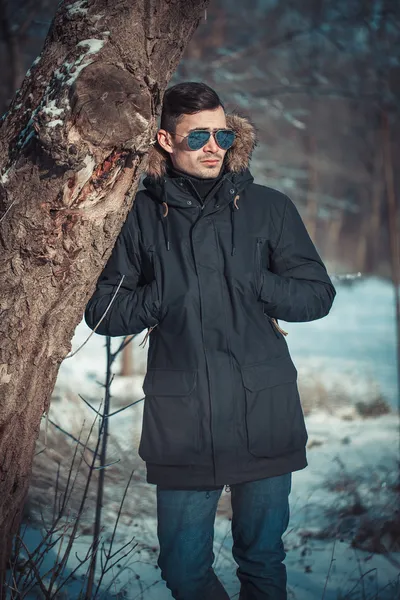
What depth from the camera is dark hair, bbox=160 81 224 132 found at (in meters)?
2.56

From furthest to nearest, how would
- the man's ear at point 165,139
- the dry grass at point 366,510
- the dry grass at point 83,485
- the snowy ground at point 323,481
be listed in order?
the dry grass at point 83,485
the dry grass at point 366,510
the snowy ground at point 323,481
the man's ear at point 165,139

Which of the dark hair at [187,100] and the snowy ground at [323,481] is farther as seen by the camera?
the snowy ground at [323,481]

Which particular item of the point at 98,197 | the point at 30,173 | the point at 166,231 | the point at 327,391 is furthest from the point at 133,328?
the point at 327,391

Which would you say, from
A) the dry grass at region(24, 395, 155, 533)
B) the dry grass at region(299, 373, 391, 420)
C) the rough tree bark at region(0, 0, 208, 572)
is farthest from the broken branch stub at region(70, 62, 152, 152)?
the dry grass at region(299, 373, 391, 420)

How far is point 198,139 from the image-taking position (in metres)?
2.54

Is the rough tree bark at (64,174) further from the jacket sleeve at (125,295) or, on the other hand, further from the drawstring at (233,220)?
the drawstring at (233,220)

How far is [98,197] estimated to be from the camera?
7.11ft

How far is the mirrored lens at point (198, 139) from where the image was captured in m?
2.54

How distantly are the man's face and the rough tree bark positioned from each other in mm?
304

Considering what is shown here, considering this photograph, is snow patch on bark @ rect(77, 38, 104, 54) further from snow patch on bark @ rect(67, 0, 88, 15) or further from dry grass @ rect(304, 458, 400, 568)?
dry grass @ rect(304, 458, 400, 568)

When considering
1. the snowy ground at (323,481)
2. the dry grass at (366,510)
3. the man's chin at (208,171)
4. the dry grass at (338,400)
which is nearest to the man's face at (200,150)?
the man's chin at (208,171)

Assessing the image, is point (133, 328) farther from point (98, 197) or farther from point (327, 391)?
point (327, 391)

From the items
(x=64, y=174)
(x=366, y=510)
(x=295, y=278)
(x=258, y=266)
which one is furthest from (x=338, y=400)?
(x=64, y=174)

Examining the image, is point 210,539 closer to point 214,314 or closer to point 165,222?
point 214,314
